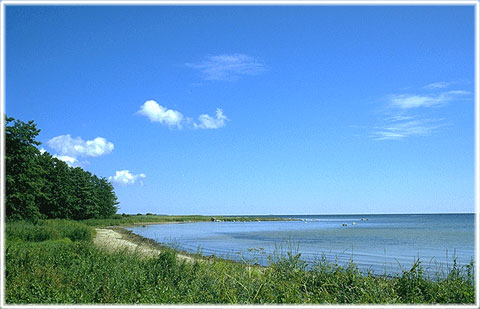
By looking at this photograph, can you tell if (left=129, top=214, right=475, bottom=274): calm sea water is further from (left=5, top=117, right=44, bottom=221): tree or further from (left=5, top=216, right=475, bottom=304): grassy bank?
(left=5, top=117, right=44, bottom=221): tree

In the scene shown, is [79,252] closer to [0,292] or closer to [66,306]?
[0,292]

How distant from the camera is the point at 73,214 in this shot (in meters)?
45.3

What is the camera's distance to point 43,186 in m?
36.7

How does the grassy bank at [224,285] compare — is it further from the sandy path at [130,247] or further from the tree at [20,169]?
the tree at [20,169]

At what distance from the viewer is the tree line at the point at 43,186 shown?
30.0 meters

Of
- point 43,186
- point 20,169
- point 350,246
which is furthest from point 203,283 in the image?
point 43,186

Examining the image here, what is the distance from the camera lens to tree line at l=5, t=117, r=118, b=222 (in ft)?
98.3

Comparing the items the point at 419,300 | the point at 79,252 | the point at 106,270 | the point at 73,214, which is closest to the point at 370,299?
the point at 419,300

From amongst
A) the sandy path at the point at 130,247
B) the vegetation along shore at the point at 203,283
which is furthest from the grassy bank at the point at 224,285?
the sandy path at the point at 130,247

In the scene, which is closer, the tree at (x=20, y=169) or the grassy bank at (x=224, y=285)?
the grassy bank at (x=224, y=285)

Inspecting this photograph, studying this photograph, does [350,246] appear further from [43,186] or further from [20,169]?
[43,186]

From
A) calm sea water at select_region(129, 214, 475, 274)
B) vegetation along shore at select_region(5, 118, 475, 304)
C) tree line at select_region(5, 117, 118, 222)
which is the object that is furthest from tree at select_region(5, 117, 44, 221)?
vegetation along shore at select_region(5, 118, 475, 304)

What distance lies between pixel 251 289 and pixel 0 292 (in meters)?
3.24

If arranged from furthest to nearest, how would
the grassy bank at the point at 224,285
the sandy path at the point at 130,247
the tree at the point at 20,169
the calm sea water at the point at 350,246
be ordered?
the tree at the point at 20,169, the calm sea water at the point at 350,246, the sandy path at the point at 130,247, the grassy bank at the point at 224,285
